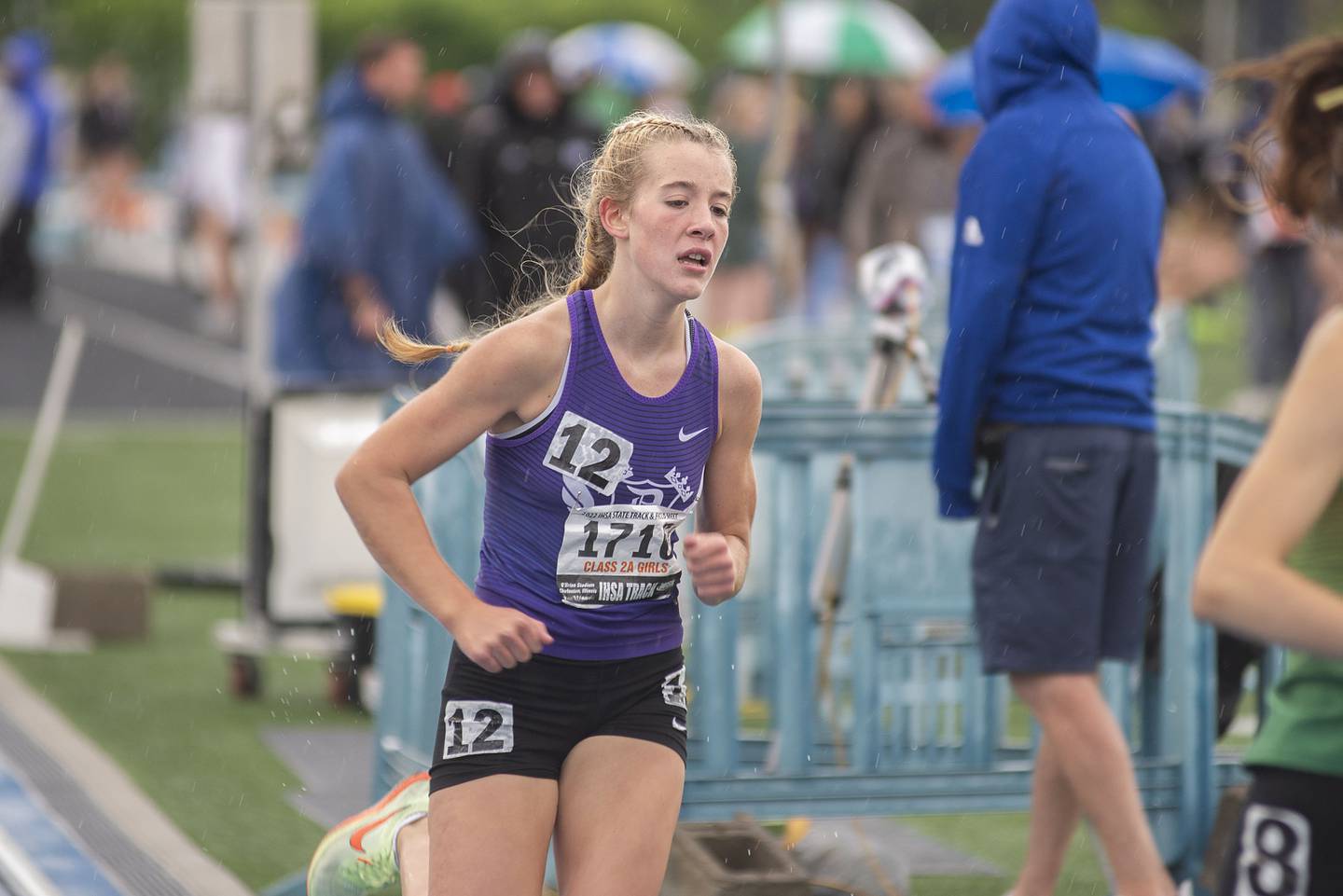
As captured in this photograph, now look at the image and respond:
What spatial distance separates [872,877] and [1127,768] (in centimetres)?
90

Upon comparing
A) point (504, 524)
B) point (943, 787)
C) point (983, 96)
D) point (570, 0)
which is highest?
point (570, 0)

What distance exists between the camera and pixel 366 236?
32.5ft

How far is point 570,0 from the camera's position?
217ft

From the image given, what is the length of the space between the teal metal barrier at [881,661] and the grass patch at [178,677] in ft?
4.77

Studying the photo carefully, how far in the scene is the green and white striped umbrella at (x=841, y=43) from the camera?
837 inches

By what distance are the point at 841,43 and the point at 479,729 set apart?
18501 mm

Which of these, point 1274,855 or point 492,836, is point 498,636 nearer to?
point 492,836

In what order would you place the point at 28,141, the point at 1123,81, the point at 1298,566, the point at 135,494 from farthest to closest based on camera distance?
the point at 28,141 < the point at 1123,81 < the point at 135,494 < the point at 1298,566

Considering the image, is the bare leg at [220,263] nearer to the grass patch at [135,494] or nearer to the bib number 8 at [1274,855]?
the grass patch at [135,494]

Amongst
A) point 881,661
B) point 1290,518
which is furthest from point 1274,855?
point 881,661

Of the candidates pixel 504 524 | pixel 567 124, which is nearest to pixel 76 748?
pixel 504 524

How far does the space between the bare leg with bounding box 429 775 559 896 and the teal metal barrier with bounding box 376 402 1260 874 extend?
1.13m

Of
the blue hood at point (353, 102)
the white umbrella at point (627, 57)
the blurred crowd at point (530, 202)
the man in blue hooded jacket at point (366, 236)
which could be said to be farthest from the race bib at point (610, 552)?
the white umbrella at point (627, 57)

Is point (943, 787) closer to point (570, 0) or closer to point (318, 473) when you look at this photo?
point (318, 473)
